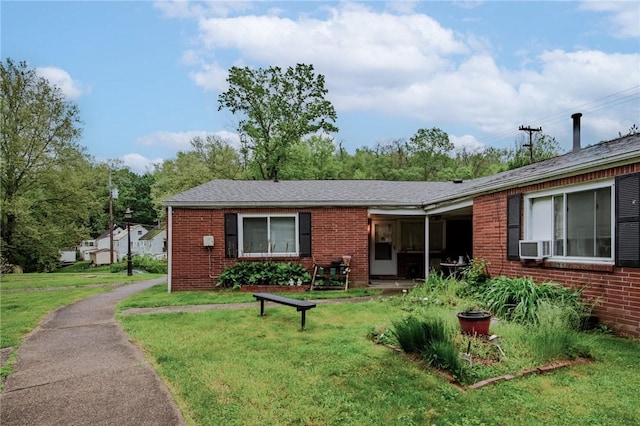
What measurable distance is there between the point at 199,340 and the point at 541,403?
4359 mm

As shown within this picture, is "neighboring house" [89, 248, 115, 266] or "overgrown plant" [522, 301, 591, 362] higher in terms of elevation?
"overgrown plant" [522, 301, 591, 362]

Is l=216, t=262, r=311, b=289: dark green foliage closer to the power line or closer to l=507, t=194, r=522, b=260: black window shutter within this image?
l=507, t=194, r=522, b=260: black window shutter

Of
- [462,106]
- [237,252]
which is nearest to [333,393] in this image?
[237,252]

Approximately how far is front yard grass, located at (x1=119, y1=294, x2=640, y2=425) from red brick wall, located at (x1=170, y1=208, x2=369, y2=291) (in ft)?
17.4

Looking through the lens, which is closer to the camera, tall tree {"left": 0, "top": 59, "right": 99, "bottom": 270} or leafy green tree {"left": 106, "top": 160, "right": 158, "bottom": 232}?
tall tree {"left": 0, "top": 59, "right": 99, "bottom": 270}

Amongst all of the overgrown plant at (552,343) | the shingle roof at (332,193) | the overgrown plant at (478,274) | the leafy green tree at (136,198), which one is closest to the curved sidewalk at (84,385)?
the overgrown plant at (552,343)

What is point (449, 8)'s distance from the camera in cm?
1175

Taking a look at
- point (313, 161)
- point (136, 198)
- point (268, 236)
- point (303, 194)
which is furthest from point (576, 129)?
point (136, 198)

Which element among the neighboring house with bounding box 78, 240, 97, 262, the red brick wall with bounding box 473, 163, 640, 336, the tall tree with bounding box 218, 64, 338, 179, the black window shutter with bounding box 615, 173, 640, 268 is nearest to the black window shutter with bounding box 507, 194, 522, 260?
the red brick wall with bounding box 473, 163, 640, 336

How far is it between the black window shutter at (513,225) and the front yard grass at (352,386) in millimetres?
2533

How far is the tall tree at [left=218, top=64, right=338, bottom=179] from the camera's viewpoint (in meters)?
28.8

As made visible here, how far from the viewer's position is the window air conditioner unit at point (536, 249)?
24.1ft

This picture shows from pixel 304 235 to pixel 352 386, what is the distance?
25.8 ft

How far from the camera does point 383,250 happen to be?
13867 millimetres
